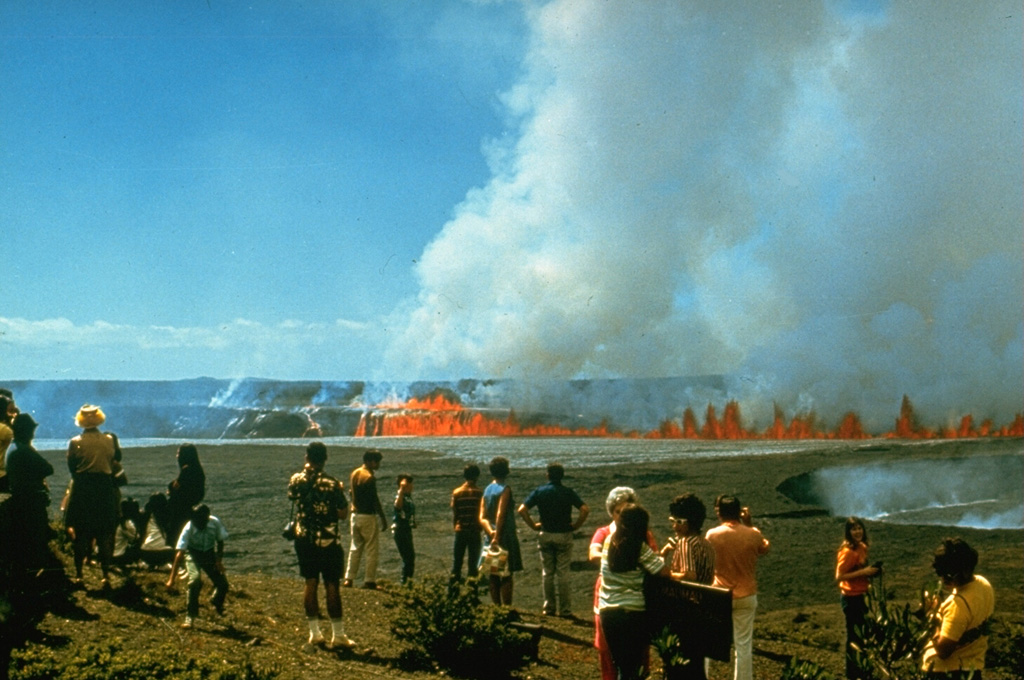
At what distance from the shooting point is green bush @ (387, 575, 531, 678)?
852cm

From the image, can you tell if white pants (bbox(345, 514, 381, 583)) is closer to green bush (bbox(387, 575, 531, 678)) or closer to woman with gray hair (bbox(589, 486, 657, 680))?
green bush (bbox(387, 575, 531, 678))

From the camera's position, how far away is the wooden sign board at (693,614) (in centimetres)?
559

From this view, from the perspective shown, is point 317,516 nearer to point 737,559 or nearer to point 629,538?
point 629,538

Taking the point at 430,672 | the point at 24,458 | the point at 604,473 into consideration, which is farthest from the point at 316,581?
the point at 604,473

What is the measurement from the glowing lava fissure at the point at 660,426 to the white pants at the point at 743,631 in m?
86.9

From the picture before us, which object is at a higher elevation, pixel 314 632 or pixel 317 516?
pixel 317 516

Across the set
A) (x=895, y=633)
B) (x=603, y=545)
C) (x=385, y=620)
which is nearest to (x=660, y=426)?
(x=385, y=620)

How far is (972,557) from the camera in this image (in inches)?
206

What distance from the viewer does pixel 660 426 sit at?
350 ft

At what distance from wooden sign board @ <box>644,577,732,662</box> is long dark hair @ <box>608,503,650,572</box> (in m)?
0.19

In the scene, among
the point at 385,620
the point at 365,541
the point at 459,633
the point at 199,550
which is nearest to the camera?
the point at 459,633

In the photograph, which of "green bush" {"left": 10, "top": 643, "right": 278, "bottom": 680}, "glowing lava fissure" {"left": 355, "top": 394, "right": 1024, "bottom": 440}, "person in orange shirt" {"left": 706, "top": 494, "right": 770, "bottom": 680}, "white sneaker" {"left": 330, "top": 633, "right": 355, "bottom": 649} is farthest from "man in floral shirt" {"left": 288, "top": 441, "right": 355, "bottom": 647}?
"glowing lava fissure" {"left": 355, "top": 394, "right": 1024, "bottom": 440}

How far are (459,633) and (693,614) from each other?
3.56 m

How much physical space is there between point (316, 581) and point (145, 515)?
14.8 feet
